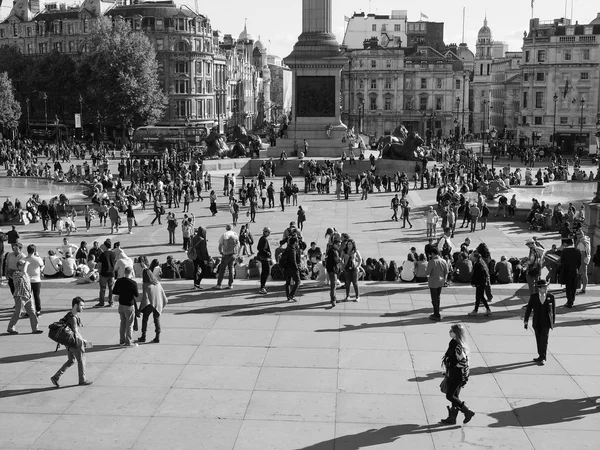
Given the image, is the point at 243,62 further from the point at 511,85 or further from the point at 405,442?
the point at 405,442

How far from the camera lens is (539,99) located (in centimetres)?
9194

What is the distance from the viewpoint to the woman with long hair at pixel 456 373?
1129 centimetres

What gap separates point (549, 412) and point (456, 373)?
1586 mm

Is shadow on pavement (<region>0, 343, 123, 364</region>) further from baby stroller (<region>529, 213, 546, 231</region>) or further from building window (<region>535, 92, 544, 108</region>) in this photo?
building window (<region>535, 92, 544, 108</region>)

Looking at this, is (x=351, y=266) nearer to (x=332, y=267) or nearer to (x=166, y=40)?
(x=332, y=267)

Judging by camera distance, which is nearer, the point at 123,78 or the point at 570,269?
the point at 570,269

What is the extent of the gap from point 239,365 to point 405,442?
389cm

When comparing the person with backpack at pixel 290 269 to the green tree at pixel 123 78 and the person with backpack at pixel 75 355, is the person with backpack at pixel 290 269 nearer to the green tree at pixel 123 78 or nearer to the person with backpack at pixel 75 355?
the person with backpack at pixel 75 355

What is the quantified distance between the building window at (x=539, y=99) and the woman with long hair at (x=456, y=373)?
84859 millimetres

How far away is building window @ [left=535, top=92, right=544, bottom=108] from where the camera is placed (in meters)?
91.6

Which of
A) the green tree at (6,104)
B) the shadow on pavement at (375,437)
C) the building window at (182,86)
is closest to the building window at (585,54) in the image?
the building window at (182,86)

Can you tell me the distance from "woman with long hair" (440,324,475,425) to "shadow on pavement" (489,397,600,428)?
1.65ft

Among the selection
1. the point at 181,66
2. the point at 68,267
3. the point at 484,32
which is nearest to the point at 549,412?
the point at 68,267

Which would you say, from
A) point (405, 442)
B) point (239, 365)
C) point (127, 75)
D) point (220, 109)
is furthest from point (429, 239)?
point (220, 109)
